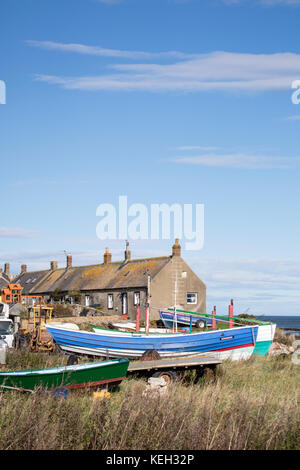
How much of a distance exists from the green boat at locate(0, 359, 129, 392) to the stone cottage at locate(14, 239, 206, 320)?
2988cm

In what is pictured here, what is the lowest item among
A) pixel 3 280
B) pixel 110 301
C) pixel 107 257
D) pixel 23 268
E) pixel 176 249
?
pixel 110 301

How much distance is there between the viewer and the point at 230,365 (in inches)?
920

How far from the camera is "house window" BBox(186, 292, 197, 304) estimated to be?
53719 mm

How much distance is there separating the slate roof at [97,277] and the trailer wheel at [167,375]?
3029 cm

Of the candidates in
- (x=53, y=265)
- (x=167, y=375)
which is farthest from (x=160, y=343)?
(x=53, y=265)

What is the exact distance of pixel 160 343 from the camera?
27.1 meters

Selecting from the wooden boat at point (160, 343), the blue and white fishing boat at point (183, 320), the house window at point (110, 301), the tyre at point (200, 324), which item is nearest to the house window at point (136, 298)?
the house window at point (110, 301)

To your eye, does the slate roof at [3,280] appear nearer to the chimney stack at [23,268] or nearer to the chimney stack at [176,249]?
the chimney stack at [23,268]

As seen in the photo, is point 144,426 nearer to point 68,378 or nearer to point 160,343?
point 68,378

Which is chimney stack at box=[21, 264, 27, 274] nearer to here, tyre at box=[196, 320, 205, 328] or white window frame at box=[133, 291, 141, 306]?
white window frame at box=[133, 291, 141, 306]

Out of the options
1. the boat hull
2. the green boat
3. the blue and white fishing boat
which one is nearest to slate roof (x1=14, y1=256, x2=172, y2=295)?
the blue and white fishing boat

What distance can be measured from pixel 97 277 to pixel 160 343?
3164 cm

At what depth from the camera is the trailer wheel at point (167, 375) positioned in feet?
62.4
